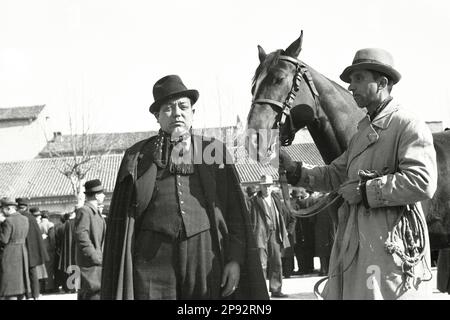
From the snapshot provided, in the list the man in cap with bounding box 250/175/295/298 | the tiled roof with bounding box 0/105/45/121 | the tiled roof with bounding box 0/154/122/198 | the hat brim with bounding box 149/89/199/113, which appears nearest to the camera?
the hat brim with bounding box 149/89/199/113

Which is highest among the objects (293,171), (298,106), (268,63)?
(268,63)

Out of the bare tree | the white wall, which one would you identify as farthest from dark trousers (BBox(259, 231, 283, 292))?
the white wall

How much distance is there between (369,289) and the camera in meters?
4.07

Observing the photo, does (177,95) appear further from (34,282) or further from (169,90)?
(34,282)

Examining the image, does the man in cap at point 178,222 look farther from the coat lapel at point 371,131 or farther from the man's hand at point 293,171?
the coat lapel at point 371,131

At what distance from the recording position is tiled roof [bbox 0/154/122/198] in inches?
2053

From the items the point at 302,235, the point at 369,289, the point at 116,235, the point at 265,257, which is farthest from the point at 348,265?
the point at 302,235

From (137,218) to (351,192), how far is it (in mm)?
1389

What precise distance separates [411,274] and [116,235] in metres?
1.83

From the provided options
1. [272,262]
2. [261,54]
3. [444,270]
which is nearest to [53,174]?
[272,262]

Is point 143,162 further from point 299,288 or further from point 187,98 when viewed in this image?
point 299,288

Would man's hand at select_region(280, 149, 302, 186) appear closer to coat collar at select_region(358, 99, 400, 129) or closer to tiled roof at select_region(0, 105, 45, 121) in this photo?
coat collar at select_region(358, 99, 400, 129)

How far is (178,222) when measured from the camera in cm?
468

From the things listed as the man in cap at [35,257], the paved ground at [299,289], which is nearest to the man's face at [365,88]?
the paved ground at [299,289]
